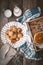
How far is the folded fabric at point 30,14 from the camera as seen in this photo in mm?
3205

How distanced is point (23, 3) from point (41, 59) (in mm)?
417

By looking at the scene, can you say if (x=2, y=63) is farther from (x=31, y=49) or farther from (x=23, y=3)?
(x=23, y=3)

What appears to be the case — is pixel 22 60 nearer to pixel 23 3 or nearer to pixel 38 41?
pixel 38 41

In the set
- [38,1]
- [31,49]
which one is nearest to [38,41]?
[31,49]

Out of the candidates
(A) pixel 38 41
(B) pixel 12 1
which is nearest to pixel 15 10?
(B) pixel 12 1

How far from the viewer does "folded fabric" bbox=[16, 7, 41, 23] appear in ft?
10.5

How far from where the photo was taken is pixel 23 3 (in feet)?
10.6

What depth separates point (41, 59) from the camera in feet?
10.6

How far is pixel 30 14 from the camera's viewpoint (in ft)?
10.5

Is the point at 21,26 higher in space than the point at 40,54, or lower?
higher

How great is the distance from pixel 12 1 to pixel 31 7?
0.47ft

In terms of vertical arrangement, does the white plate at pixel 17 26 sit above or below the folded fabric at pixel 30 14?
below

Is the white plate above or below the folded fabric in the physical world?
below

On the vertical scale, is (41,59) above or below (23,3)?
below
